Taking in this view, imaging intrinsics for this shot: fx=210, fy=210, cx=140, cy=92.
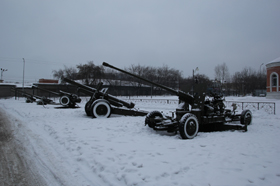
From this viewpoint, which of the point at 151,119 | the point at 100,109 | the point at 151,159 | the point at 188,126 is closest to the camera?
the point at 151,159

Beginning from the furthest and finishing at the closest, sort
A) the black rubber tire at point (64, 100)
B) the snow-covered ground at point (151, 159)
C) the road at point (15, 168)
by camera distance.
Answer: the black rubber tire at point (64, 100)
the road at point (15, 168)
the snow-covered ground at point (151, 159)

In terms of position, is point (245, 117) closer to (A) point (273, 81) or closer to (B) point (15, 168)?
(B) point (15, 168)

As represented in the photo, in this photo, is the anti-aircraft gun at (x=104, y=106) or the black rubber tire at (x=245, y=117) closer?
the black rubber tire at (x=245, y=117)

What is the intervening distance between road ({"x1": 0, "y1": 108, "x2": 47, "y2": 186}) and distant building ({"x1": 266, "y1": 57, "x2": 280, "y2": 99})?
97.8ft

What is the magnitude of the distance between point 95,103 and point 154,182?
289 inches

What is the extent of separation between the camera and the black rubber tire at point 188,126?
18.8 ft

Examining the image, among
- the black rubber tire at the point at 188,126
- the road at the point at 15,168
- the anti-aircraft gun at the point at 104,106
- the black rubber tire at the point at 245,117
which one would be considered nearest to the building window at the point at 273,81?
the black rubber tire at the point at 245,117

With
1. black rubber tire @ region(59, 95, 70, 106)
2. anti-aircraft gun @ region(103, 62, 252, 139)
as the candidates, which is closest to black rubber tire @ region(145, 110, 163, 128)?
anti-aircraft gun @ region(103, 62, 252, 139)

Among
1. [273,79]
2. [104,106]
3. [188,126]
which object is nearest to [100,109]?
[104,106]

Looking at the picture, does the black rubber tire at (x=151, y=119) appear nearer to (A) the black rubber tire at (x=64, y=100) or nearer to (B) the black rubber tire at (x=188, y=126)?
(B) the black rubber tire at (x=188, y=126)

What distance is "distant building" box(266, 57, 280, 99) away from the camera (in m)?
26.9

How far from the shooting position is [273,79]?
2809 centimetres

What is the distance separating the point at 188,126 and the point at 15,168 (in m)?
4.18

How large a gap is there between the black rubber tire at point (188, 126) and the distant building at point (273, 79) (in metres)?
26.1
